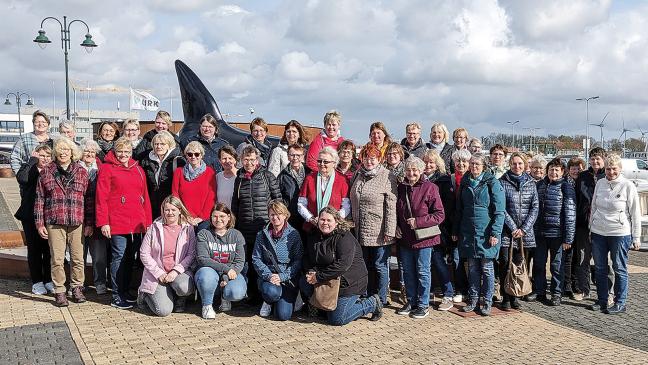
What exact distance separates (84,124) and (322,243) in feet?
291

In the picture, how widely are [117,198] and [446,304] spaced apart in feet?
12.6

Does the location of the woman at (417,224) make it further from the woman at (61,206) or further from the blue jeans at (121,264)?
the woman at (61,206)

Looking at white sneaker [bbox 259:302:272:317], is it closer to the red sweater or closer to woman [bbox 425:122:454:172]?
the red sweater

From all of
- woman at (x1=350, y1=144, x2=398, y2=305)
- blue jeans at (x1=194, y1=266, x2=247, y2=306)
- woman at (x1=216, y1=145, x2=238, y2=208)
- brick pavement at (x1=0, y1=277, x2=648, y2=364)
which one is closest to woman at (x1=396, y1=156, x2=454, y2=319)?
woman at (x1=350, y1=144, x2=398, y2=305)

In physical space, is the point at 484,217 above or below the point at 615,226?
above

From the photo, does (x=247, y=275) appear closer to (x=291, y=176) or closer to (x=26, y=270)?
(x=291, y=176)

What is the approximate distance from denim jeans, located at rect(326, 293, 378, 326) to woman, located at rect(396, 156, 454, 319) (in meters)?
0.48

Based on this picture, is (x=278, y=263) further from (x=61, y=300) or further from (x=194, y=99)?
(x=194, y=99)

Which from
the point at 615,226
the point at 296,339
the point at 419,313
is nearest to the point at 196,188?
the point at 296,339

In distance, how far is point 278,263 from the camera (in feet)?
21.7

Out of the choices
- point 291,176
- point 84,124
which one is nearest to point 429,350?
point 291,176

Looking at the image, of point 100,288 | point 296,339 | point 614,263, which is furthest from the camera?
point 100,288

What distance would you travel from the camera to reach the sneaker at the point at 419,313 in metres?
6.70

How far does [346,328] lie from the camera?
6.27 metres
